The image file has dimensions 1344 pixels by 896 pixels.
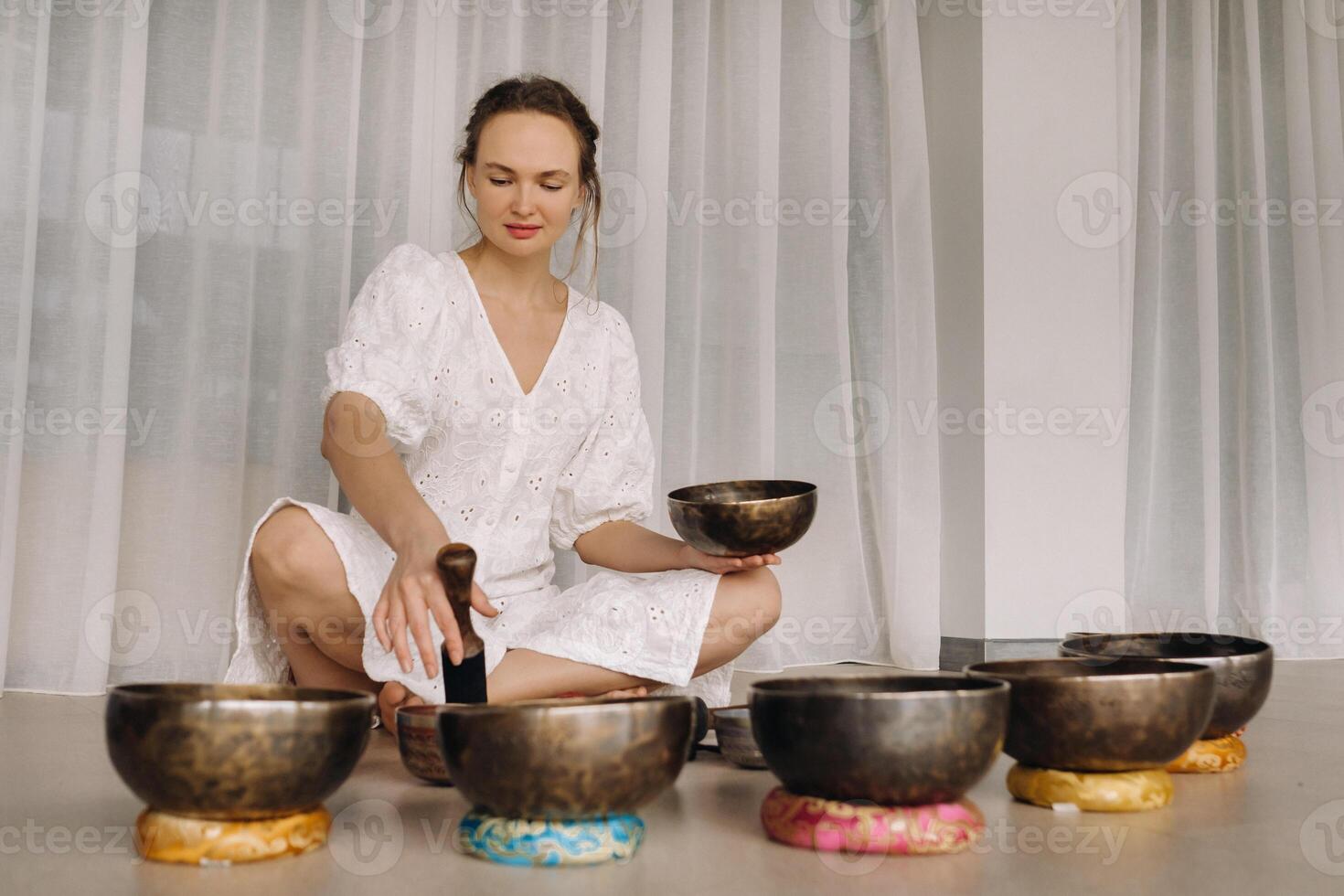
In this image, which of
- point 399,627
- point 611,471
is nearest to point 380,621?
point 399,627

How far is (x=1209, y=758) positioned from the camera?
A: 1.41 m

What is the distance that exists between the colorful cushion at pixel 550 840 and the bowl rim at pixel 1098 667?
0.38m

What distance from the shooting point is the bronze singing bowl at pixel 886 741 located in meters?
0.95

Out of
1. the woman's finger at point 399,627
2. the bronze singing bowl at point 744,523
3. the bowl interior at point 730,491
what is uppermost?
the bowl interior at point 730,491

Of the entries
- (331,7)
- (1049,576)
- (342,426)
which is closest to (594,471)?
Result: (342,426)

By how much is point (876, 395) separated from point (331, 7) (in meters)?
1.46

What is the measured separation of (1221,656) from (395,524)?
98cm

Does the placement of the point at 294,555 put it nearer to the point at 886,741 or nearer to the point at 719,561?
the point at 719,561

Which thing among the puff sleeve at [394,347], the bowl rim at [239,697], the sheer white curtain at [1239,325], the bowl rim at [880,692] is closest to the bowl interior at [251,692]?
the bowl rim at [239,697]

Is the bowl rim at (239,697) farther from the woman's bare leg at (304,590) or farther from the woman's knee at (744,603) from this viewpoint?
the woman's knee at (744,603)

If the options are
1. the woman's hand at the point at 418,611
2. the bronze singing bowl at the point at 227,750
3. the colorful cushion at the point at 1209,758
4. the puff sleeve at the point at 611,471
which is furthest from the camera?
the puff sleeve at the point at 611,471

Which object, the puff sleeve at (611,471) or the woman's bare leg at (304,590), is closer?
the woman's bare leg at (304,590)

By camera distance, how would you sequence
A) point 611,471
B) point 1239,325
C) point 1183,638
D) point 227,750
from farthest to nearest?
1. point 1239,325
2. point 611,471
3. point 1183,638
4. point 227,750

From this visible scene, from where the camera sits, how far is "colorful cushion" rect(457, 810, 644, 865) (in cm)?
96
